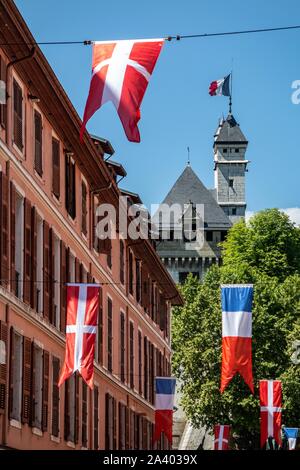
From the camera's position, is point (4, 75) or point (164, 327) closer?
point (4, 75)

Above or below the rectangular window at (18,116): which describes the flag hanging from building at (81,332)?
below

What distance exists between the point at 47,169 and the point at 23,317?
209 inches

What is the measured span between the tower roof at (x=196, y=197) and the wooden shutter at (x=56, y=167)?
336ft

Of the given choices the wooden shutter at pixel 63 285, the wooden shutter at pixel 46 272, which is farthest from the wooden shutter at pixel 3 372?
the wooden shutter at pixel 63 285

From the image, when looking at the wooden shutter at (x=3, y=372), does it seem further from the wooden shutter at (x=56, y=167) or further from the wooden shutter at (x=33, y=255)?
the wooden shutter at (x=56, y=167)

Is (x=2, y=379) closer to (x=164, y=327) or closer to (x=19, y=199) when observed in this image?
(x=19, y=199)

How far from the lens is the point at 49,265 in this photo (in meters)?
34.1

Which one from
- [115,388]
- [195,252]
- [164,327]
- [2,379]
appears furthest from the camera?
[195,252]

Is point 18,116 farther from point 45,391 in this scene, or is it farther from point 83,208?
point 83,208

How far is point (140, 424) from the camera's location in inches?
2078

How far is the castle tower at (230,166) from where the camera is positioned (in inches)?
6171

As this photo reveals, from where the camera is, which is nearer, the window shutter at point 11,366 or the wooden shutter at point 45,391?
the window shutter at point 11,366
